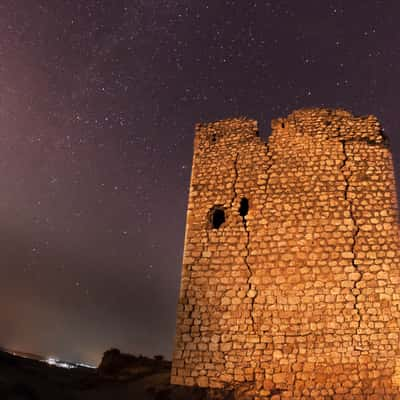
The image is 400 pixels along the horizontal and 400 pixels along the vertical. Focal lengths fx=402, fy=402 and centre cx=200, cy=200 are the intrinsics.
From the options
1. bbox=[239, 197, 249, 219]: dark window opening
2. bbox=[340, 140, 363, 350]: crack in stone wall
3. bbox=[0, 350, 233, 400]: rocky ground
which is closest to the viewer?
bbox=[340, 140, 363, 350]: crack in stone wall

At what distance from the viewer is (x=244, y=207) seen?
9.25 metres

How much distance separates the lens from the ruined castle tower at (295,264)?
24.6ft

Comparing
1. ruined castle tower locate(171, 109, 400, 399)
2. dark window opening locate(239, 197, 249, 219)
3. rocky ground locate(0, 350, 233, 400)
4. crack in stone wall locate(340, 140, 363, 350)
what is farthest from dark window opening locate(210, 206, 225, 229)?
rocky ground locate(0, 350, 233, 400)

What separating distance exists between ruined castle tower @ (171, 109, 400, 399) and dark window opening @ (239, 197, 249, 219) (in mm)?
34

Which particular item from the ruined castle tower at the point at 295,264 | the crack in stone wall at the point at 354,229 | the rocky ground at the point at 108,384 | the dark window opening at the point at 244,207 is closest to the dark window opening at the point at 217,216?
the ruined castle tower at the point at 295,264

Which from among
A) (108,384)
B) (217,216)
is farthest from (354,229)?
(108,384)

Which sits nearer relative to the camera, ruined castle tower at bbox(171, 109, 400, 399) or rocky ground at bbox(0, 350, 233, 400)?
ruined castle tower at bbox(171, 109, 400, 399)

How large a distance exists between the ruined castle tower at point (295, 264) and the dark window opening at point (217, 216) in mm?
32

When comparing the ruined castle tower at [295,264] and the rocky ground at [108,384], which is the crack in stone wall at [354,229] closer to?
the ruined castle tower at [295,264]

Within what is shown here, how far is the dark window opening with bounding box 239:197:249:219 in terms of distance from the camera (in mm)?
9175

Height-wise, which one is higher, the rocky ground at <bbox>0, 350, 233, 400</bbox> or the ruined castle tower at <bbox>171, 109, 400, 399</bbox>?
the ruined castle tower at <bbox>171, 109, 400, 399</bbox>

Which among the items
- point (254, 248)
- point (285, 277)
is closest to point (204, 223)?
point (254, 248)

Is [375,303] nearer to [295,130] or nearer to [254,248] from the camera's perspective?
[254,248]

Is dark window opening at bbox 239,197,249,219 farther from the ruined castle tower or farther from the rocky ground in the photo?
the rocky ground
